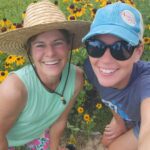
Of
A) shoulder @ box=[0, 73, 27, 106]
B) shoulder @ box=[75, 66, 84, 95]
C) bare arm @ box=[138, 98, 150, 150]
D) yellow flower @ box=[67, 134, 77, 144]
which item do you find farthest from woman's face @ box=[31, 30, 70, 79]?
yellow flower @ box=[67, 134, 77, 144]

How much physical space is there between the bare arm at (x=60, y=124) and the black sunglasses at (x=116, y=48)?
2.48 ft

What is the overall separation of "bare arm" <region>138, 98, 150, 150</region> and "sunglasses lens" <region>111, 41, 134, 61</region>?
257 mm

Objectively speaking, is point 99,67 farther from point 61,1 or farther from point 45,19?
point 61,1

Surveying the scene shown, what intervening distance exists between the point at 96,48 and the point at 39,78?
2.21 feet

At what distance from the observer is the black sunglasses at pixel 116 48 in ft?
8.10

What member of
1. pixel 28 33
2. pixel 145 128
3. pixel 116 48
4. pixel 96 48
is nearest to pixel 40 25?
pixel 28 33

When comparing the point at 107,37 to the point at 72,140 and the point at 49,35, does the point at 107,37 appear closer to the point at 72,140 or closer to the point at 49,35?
the point at 49,35

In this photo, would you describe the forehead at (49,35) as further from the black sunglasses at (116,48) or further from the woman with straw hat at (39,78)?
the black sunglasses at (116,48)

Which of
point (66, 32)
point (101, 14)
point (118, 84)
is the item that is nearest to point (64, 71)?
point (66, 32)

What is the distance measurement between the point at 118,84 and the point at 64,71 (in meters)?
0.56

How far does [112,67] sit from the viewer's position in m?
2.57

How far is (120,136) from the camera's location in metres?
3.47

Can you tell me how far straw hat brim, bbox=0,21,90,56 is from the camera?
9.25 ft

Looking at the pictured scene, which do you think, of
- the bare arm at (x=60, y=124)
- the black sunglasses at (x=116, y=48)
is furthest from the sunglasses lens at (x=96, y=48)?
the bare arm at (x=60, y=124)
